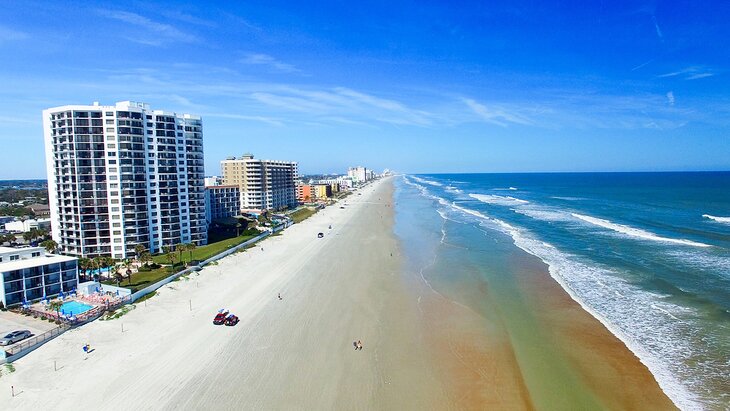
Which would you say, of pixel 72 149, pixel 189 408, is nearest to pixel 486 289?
pixel 189 408

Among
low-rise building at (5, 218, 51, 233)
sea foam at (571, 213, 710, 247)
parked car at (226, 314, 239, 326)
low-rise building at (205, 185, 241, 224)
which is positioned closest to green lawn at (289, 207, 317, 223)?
low-rise building at (205, 185, 241, 224)

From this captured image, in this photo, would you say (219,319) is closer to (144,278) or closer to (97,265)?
(144,278)

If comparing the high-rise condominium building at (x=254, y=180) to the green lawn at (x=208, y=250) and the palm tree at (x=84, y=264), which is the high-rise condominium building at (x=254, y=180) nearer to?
the green lawn at (x=208, y=250)

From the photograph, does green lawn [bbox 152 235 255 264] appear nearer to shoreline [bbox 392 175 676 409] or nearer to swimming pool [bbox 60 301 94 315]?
swimming pool [bbox 60 301 94 315]

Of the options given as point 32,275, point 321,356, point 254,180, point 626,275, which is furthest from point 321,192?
point 321,356

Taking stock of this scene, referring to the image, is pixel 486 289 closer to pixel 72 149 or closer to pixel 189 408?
pixel 189 408

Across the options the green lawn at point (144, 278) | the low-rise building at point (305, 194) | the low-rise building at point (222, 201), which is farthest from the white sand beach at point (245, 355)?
the low-rise building at point (305, 194)
